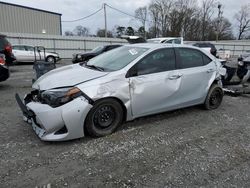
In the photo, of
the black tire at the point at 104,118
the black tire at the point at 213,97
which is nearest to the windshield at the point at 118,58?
the black tire at the point at 104,118

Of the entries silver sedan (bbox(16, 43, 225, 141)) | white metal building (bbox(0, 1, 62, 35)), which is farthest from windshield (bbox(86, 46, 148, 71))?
white metal building (bbox(0, 1, 62, 35))

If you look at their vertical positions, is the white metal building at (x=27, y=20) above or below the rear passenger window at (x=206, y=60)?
above

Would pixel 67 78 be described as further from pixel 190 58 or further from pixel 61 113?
pixel 190 58

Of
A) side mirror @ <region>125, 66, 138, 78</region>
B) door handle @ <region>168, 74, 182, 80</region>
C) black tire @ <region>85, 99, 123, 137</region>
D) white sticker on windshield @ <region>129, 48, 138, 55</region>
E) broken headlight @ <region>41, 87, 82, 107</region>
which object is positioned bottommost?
black tire @ <region>85, 99, 123, 137</region>

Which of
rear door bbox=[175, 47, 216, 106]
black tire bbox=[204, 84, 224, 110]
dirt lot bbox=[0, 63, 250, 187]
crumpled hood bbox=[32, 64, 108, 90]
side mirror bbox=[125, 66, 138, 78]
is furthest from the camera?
black tire bbox=[204, 84, 224, 110]

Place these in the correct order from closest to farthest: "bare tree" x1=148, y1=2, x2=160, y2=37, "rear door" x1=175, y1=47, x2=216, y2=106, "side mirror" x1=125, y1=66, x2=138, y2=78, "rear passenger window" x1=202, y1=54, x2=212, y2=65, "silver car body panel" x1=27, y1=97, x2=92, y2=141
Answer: "silver car body panel" x1=27, y1=97, x2=92, y2=141
"side mirror" x1=125, y1=66, x2=138, y2=78
"rear door" x1=175, y1=47, x2=216, y2=106
"rear passenger window" x1=202, y1=54, x2=212, y2=65
"bare tree" x1=148, y1=2, x2=160, y2=37

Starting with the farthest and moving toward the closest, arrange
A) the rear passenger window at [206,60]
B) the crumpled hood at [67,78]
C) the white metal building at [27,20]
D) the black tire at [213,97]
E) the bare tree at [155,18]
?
the bare tree at [155,18], the white metal building at [27,20], the black tire at [213,97], the rear passenger window at [206,60], the crumpled hood at [67,78]

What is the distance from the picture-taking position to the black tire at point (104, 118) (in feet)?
11.8

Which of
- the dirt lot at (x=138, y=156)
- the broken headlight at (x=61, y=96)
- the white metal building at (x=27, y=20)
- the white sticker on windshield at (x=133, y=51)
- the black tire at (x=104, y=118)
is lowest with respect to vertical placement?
the dirt lot at (x=138, y=156)

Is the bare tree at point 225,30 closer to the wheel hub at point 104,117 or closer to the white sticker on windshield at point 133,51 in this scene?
the white sticker on windshield at point 133,51

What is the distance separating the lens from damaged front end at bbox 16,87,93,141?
3328 mm

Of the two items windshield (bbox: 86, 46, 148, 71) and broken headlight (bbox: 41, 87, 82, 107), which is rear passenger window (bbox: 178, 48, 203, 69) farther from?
broken headlight (bbox: 41, 87, 82, 107)

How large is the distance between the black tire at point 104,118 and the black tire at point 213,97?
2.28 metres

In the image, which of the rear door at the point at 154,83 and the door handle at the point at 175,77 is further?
the door handle at the point at 175,77
